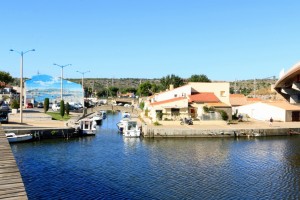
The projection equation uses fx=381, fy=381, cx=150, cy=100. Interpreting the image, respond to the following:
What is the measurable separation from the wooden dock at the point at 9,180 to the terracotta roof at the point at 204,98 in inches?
2333

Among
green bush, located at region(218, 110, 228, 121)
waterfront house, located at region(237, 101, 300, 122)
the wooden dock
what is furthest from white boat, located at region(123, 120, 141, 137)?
the wooden dock

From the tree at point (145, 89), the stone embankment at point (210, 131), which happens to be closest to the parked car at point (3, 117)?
the stone embankment at point (210, 131)

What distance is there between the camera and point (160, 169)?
36188 millimetres

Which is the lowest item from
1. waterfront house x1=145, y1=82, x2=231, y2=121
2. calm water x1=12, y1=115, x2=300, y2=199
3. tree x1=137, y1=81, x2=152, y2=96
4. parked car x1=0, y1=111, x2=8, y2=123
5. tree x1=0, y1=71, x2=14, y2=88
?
calm water x1=12, y1=115, x2=300, y2=199

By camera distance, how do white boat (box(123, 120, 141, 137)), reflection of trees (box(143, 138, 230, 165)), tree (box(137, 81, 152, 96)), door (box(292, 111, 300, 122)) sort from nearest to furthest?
reflection of trees (box(143, 138, 230, 165))
white boat (box(123, 120, 141, 137))
door (box(292, 111, 300, 122))
tree (box(137, 81, 152, 96))

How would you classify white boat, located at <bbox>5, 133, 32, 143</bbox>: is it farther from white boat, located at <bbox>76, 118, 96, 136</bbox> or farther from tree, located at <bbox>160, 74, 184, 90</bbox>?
tree, located at <bbox>160, 74, 184, 90</bbox>

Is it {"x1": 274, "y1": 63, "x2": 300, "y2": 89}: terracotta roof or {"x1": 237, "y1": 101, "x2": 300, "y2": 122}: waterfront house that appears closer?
{"x1": 274, "y1": 63, "x2": 300, "y2": 89}: terracotta roof

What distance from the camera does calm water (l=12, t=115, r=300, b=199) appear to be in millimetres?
28109

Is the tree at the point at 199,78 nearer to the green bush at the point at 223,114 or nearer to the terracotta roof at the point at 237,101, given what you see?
the terracotta roof at the point at 237,101

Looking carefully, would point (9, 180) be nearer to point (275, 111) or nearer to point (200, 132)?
point (200, 132)

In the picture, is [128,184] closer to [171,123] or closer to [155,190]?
[155,190]

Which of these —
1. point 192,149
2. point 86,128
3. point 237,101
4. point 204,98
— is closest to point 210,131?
point 192,149

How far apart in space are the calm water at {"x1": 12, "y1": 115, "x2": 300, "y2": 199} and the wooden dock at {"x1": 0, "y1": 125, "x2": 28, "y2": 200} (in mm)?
13133

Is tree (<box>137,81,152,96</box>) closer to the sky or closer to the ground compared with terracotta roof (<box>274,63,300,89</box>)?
closer to the sky
